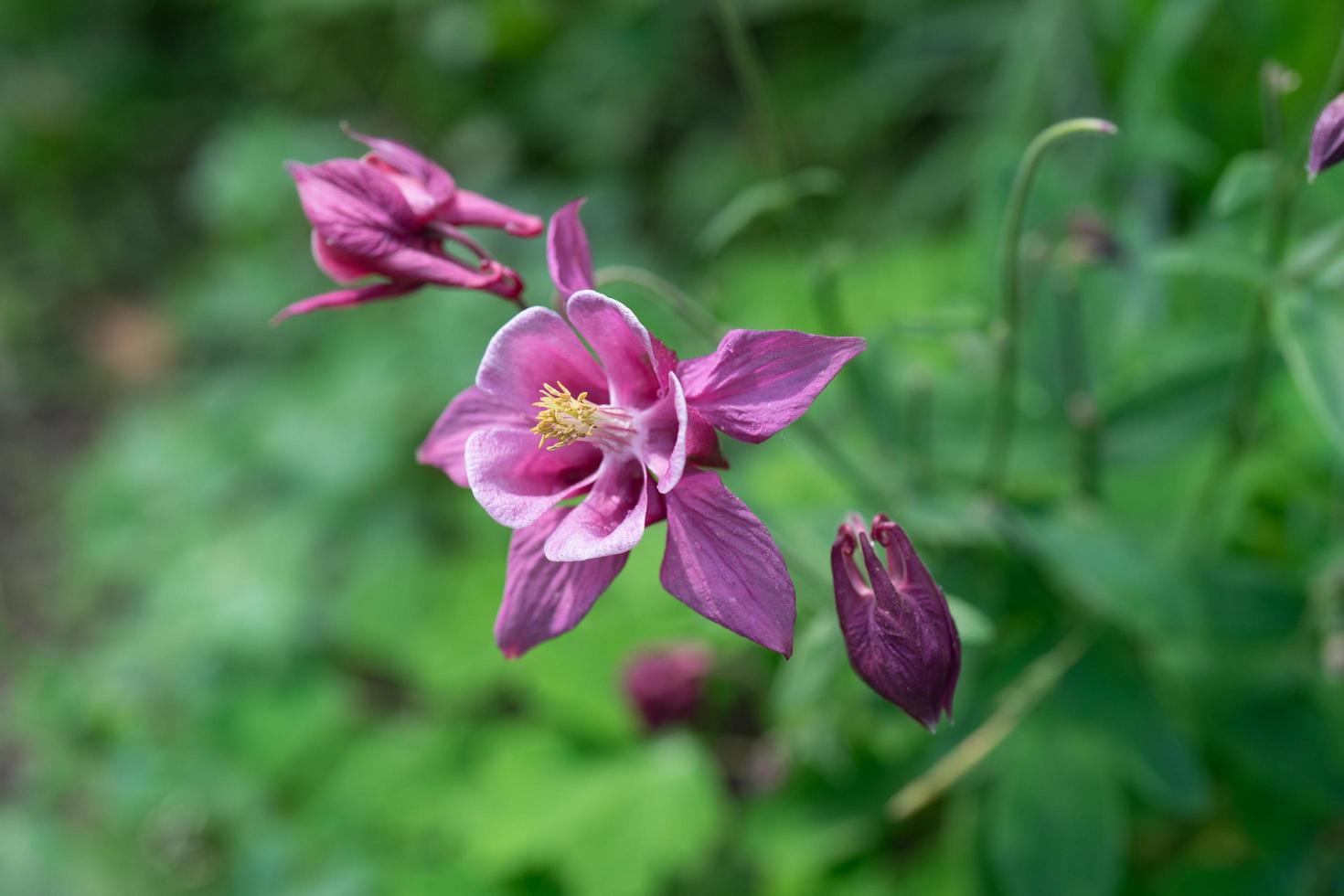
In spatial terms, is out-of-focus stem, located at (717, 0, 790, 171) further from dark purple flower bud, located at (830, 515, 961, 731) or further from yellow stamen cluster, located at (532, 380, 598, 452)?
dark purple flower bud, located at (830, 515, 961, 731)

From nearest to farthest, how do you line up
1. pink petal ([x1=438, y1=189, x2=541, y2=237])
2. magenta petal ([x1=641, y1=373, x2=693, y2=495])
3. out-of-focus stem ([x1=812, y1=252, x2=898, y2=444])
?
1. magenta petal ([x1=641, y1=373, x2=693, y2=495])
2. pink petal ([x1=438, y1=189, x2=541, y2=237])
3. out-of-focus stem ([x1=812, y1=252, x2=898, y2=444])

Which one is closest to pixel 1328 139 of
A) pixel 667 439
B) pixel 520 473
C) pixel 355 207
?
pixel 667 439

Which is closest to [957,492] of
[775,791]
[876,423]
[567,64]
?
[876,423]

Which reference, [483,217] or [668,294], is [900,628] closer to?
A: [668,294]

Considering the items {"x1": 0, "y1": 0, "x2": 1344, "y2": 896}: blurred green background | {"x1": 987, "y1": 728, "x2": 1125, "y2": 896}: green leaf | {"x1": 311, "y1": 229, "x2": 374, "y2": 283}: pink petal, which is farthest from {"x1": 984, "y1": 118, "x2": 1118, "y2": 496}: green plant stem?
{"x1": 311, "y1": 229, "x2": 374, "y2": 283}: pink petal

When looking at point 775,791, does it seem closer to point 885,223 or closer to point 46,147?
point 885,223

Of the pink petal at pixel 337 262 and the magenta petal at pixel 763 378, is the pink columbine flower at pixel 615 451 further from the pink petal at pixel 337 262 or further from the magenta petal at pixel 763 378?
the pink petal at pixel 337 262

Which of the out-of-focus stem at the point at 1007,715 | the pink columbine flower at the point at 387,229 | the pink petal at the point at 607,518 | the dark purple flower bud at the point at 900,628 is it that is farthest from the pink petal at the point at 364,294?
the out-of-focus stem at the point at 1007,715
